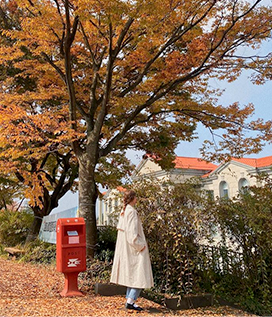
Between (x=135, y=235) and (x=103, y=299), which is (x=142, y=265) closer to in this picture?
(x=135, y=235)

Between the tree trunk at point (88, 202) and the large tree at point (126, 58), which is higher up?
the large tree at point (126, 58)

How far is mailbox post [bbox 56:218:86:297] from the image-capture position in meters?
6.02

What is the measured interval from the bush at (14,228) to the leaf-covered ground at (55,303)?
7917mm

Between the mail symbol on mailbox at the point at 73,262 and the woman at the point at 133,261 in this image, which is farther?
the mail symbol on mailbox at the point at 73,262

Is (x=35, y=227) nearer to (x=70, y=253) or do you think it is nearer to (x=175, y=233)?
(x=70, y=253)

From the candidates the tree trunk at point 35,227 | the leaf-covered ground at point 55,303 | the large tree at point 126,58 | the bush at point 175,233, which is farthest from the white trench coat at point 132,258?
the tree trunk at point 35,227

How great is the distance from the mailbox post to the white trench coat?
1158mm

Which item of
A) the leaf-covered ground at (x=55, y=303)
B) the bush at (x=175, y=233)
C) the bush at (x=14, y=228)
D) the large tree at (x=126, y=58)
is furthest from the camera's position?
the bush at (x=14, y=228)

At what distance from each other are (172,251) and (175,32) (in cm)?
588

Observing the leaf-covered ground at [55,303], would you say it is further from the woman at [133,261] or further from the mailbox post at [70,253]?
the woman at [133,261]

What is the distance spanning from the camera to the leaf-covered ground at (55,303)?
4977 millimetres

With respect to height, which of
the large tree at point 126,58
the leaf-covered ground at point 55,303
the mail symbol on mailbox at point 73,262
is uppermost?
the large tree at point 126,58

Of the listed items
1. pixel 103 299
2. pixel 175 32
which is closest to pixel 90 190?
pixel 103 299

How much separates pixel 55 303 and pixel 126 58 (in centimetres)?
788
